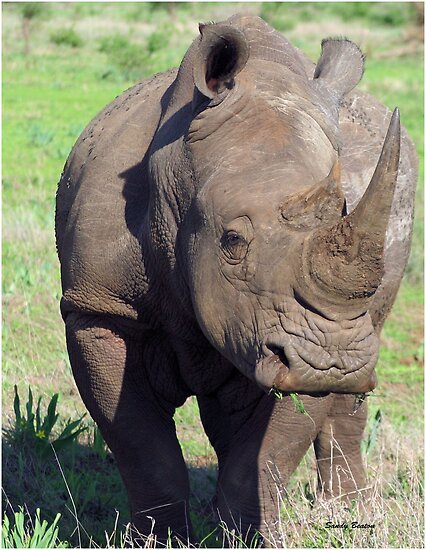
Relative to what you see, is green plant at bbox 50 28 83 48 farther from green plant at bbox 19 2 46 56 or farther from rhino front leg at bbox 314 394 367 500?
rhino front leg at bbox 314 394 367 500

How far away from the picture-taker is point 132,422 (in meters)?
5.20

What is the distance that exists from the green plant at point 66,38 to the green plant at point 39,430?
75.2 feet

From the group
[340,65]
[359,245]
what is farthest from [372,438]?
[359,245]

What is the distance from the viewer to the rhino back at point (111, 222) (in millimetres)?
5000

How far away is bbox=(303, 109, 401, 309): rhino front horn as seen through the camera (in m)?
3.80

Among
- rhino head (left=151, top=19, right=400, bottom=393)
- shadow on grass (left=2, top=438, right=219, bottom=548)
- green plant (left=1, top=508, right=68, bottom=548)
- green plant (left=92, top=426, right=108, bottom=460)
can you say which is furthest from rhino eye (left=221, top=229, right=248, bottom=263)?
green plant (left=92, top=426, right=108, bottom=460)

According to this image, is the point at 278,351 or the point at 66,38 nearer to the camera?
the point at 278,351

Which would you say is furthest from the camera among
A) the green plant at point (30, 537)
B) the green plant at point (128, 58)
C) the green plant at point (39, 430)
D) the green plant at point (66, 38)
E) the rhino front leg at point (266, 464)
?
the green plant at point (66, 38)

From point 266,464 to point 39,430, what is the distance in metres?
1.52

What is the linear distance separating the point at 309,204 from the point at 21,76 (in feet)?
63.5

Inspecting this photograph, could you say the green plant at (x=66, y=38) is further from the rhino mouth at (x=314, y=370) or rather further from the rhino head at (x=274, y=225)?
the rhino mouth at (x=314, y=370)

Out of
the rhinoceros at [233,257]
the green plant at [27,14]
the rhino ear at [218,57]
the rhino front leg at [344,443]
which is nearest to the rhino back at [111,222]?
the rhinoceros at [233,257]

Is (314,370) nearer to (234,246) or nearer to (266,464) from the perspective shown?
(234,246)

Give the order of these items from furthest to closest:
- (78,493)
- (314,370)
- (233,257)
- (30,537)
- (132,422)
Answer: (78,493) < (132,422) < (30,537) < (233,257) < (314,370)
